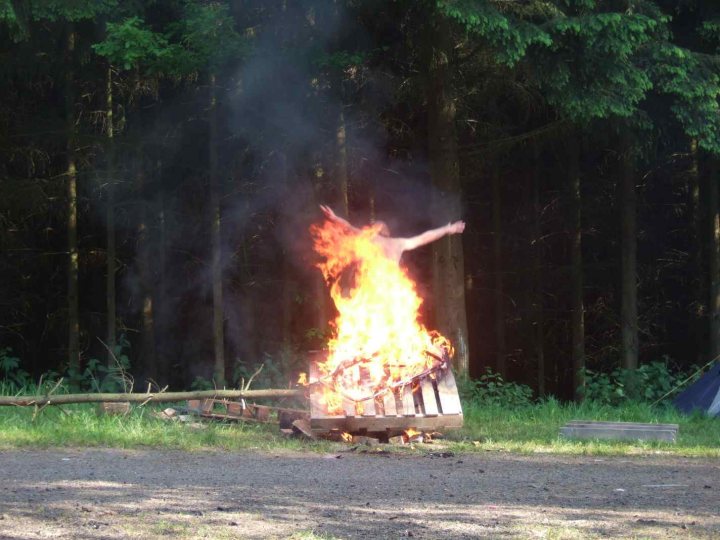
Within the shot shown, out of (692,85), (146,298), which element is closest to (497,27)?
(692,85)

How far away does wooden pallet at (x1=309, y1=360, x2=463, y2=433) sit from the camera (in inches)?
387

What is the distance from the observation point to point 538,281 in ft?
76.6

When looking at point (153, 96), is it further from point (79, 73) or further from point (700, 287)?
point (700, 287)

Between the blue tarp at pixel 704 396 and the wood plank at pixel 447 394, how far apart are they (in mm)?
3978

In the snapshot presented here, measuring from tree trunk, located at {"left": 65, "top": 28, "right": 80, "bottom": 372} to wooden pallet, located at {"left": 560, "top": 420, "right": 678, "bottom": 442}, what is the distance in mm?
10039

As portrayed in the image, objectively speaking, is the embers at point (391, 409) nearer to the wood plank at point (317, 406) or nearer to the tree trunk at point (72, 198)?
the wood plank at point (317, 406)

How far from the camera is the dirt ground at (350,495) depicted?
5.81m

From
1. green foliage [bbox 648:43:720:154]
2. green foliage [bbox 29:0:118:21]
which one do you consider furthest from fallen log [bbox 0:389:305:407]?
green foliage [bbox 648:43:720:154]

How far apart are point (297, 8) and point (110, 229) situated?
6333 mm

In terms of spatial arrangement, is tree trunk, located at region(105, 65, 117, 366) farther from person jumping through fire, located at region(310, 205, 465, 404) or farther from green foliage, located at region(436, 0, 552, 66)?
Answer: green foliage, located at region(436, 0, 552, 66)

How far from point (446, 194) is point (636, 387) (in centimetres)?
393

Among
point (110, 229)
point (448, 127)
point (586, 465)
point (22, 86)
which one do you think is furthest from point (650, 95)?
point (22, 86)

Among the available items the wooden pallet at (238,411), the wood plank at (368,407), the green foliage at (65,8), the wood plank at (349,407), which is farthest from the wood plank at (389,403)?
the green foliage at (65,8)

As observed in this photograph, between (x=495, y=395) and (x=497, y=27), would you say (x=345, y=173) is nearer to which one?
(x=495, y=395)
